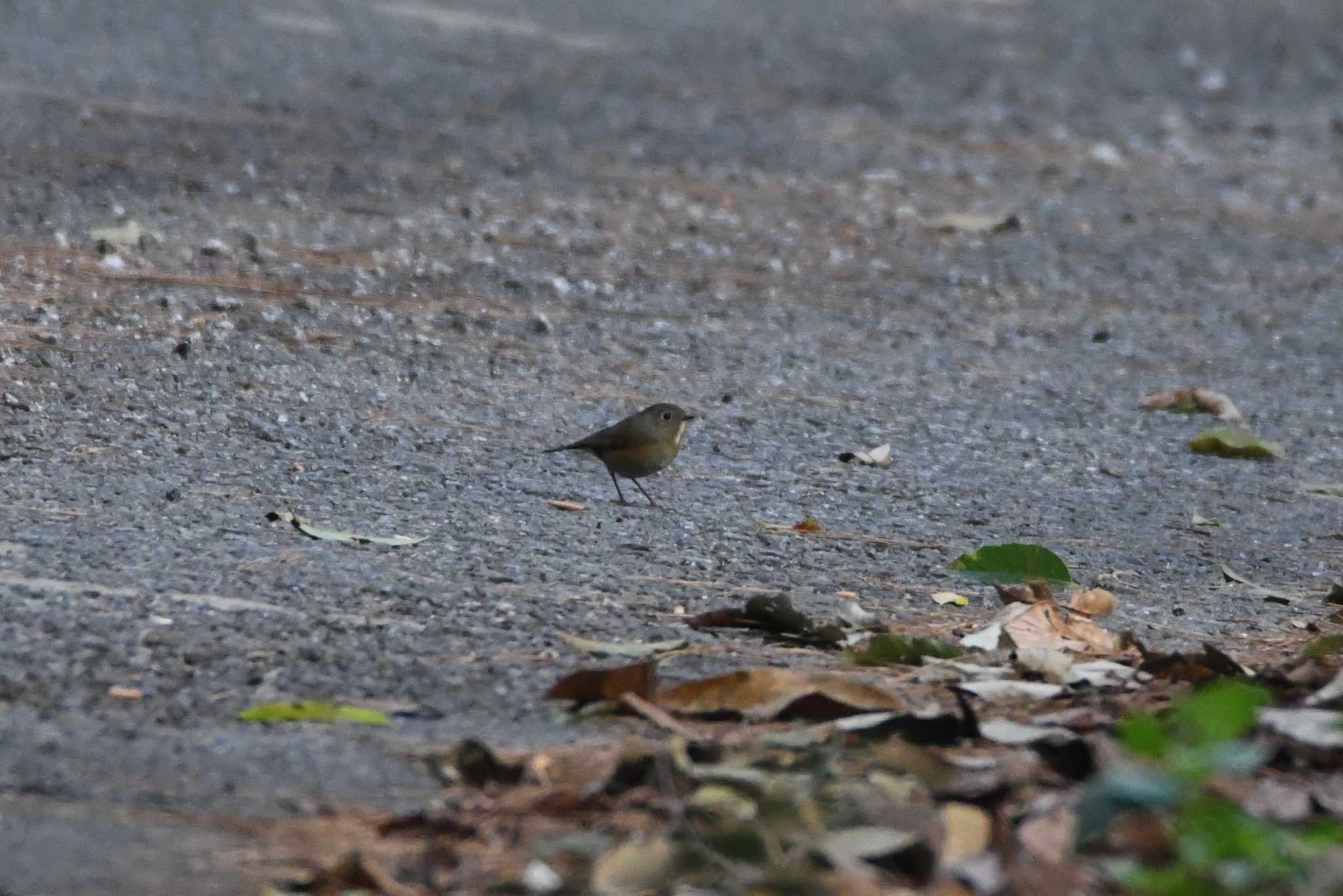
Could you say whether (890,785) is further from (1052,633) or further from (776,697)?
(1052,633)

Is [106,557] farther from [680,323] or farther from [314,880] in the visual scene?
[680,323]

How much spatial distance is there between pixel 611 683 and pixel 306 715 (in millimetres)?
491

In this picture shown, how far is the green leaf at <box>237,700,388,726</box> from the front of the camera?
3021 mm

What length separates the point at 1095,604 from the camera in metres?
4.08

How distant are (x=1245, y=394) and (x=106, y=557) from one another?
4.66 meters

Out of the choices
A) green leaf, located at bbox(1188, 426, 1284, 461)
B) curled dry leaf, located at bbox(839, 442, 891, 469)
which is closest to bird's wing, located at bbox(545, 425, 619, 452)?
curled dry leaf, located at bbox(839, 442, 891, 469)

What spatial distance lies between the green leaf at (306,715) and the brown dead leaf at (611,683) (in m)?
0.31

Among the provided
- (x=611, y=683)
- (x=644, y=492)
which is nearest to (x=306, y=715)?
(x=611, y=683)

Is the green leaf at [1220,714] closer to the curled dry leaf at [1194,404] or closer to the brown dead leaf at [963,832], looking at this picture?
the brown dead leaf at [963,832]

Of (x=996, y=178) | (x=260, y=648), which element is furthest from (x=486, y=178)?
(x=260, y=648)

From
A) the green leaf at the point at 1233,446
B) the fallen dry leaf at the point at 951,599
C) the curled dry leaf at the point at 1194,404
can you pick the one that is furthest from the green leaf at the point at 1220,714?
the curled dry leaf at the point at 1194,404

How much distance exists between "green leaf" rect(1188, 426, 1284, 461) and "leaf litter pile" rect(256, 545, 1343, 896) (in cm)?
271

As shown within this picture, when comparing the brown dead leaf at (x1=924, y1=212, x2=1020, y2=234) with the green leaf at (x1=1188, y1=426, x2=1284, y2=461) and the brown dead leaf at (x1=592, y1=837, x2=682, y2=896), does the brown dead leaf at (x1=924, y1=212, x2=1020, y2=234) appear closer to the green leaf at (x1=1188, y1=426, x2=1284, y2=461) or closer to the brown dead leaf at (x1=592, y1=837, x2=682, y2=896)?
the green leaf at (x1=1188, y1=426, x2=1284, y2=461)

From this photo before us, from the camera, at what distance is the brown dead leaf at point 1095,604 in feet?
13.4
